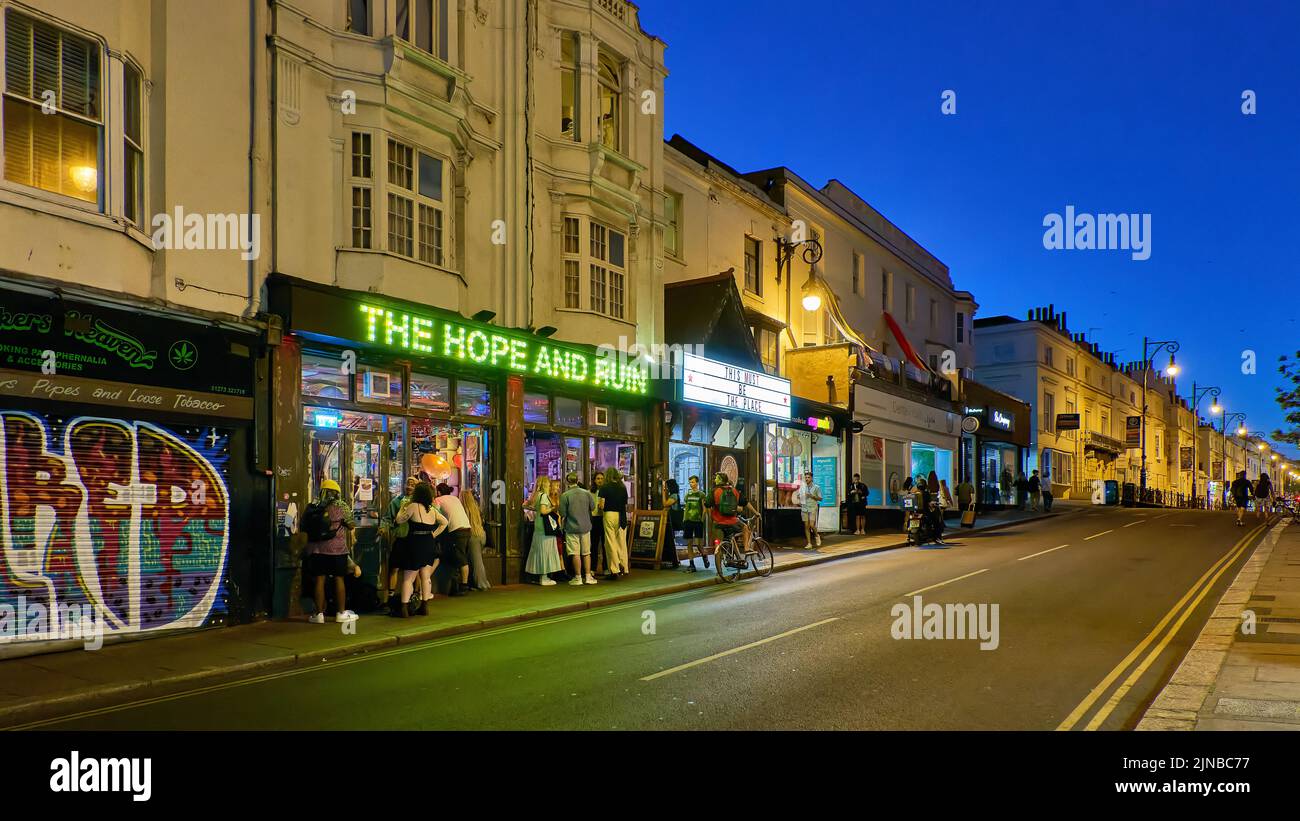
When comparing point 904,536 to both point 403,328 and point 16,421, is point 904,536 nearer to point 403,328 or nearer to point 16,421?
point 403,328

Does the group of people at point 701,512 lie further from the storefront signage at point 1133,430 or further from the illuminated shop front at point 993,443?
the storefront signage at point 1133,430

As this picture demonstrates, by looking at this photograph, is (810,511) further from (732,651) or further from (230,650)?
(230,650)

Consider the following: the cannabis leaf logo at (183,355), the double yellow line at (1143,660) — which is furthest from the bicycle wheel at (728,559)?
the cannabis leaf logo at (183,355)

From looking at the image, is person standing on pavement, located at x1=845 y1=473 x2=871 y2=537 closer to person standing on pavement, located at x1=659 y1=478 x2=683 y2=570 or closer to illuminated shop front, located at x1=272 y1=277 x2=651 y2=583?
person standing on pavement, located at x1=659 y1=478 x2=683 y2=570

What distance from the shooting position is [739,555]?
17094mm

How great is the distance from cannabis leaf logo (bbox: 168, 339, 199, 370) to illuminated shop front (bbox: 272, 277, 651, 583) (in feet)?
4.09

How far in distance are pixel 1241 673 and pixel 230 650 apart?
9.99 meters

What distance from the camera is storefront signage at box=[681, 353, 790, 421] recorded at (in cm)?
2127

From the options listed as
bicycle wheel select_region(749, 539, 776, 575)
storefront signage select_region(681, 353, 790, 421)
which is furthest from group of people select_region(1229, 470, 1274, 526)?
bicycle wheel select_region(749, 539, 776, 575)

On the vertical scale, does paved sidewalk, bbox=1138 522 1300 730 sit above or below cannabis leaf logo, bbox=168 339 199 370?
below

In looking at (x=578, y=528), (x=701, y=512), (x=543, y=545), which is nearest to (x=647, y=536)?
(x=701, y=512)

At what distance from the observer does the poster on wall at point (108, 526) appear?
9.73 metres

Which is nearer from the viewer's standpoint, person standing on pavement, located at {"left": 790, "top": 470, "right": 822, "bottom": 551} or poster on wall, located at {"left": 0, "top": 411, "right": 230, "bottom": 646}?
poster on wall, located at {"left": 0, "top": 411, "right": 230, "bottom": 646}

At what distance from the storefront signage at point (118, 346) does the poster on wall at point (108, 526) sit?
1.89 feet
